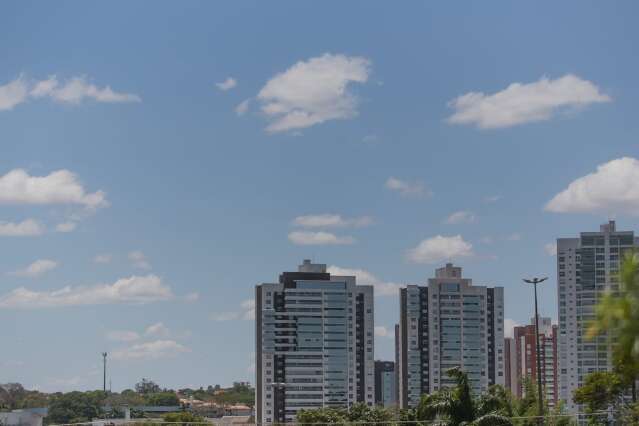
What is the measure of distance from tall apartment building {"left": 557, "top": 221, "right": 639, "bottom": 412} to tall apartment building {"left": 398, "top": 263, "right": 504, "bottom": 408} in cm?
715

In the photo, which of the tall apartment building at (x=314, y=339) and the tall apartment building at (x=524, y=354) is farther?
the tall apartment building at (x=524, y=354)

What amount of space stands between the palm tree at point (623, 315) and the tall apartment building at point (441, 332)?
107 metres

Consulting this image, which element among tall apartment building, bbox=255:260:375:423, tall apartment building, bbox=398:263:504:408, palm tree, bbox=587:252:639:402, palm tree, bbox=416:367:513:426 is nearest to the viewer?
palm tree, bbox=587:252:639:402

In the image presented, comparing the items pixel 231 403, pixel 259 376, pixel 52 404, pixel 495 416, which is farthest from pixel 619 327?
pixel 231 403

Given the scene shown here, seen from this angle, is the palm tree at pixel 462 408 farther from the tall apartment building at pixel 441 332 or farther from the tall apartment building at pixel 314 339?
the tall apartment building at pixel 441 332

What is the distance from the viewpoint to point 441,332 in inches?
4648

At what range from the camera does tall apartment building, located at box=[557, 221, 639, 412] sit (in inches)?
4407

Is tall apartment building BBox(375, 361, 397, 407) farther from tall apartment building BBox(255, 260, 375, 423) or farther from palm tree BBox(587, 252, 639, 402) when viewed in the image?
palm tree BBox(587, 252, 639, 402)

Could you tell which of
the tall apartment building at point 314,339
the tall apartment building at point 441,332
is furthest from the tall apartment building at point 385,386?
the tall apartment building at point 314,339

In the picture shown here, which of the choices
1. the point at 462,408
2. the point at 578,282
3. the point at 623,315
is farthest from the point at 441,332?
the point at 623,315

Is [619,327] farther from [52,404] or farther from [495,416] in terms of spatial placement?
[52,404]

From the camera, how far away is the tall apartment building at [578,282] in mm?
111938

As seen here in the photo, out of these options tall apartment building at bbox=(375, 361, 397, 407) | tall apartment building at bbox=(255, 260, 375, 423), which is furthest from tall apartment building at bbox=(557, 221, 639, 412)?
tall apartment building at bbox=(375, 361, 397, 407)

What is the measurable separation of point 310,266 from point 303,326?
6.41 m
